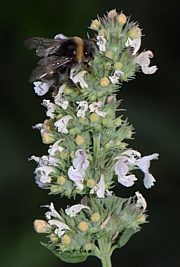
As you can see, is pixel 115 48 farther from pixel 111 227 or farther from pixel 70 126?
pixel 111 227

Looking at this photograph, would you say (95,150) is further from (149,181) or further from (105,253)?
(105,253)

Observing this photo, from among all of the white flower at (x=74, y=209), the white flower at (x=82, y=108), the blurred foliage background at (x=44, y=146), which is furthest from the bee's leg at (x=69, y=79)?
the blurred foliage background at (x=44, y=146)

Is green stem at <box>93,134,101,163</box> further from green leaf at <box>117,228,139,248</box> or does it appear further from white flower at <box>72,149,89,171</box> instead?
green leaf at <box>117,228,139,248</box>

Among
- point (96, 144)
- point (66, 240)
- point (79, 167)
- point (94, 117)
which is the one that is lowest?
point (66, 240)

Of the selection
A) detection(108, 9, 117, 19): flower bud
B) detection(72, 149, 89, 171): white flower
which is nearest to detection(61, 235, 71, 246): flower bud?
detection(72, 149, 89, 171): white flower

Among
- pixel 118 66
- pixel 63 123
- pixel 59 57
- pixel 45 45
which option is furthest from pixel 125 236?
pixel 45 45
